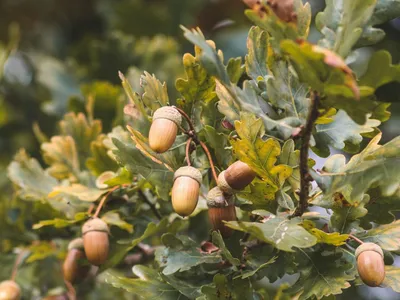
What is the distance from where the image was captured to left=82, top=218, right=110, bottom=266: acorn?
36.2 inches

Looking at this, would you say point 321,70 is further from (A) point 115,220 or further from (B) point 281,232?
(A) point 115,220

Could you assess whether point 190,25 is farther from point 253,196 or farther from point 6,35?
point 253,196

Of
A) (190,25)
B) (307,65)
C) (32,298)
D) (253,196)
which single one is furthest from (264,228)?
(190,25)

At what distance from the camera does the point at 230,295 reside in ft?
2.65

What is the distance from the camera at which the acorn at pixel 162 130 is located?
2.43ft

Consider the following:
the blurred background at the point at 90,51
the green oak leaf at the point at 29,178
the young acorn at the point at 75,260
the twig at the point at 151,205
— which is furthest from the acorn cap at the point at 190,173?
the blurred background at the point at 90,51

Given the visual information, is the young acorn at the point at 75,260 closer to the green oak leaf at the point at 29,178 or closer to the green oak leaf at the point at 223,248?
the green oak leaf at the point at 29,178

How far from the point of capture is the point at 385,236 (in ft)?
2.55

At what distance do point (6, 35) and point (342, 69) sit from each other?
1.95 metres

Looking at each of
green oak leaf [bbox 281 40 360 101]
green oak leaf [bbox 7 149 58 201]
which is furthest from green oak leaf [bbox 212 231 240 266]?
green oak leaf [bbox 7 149 58 201]

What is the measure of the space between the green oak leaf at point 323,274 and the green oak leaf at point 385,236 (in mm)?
40

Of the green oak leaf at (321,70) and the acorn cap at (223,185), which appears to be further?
the acorn cap at (223,185)

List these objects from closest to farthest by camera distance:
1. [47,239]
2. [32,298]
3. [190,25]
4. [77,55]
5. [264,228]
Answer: [264,228] → [47,239] → [32,298] → [77,55] → [190,25]

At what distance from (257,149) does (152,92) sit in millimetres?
181
